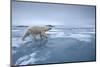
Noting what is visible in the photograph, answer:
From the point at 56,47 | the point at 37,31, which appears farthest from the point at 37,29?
Result: the point at 56,47

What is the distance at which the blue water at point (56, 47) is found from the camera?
2.18m

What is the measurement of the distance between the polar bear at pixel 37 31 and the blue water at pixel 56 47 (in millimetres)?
44

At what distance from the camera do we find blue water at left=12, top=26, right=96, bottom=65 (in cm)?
218

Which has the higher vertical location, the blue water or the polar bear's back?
the polar bear's back

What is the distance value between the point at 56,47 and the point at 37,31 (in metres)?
0.32

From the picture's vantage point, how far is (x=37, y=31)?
2.24m

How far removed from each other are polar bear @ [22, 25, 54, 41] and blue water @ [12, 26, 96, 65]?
44 mm

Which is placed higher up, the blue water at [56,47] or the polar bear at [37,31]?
the polar bear at [37,31]

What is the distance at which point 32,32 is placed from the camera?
2.23 meters

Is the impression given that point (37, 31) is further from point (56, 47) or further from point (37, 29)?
point (56, 47)

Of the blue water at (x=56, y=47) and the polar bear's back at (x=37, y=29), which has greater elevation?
the polar bear's back at (x=37, y=29)

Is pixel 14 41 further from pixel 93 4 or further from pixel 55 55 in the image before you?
pixel 93 4

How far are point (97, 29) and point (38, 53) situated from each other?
89 centimetres

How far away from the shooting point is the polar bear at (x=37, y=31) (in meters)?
2.22
